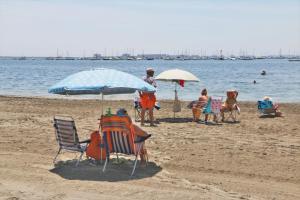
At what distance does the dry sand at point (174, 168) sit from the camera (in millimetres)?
7414

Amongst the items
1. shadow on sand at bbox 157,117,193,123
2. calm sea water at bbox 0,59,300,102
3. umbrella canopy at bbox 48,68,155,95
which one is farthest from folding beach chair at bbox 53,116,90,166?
calm sea water at bbox 0,59,300,102

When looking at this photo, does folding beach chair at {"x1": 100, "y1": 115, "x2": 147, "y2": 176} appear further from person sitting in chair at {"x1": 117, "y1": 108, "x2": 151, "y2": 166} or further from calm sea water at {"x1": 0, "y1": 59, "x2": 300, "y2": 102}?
calm sea water at {"x1": 0, "y1": 59, "x2": 300, "y2": 102}

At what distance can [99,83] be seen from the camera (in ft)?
28.4

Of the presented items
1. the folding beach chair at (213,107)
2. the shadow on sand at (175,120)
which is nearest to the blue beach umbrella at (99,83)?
the folding beach chair at (213,107)

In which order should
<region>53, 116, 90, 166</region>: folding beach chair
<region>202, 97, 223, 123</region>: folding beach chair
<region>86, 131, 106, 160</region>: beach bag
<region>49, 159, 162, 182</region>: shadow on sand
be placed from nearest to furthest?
<region>49, 159, 162, 182</region>: shadow on sand
<region>53, 116, 90, 166</region>: folding beach chair
<region>86, 131, 106, 160</region>: beach bag
<region>202, 97, 223, 123</region>: folding beach chair

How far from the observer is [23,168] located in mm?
8805

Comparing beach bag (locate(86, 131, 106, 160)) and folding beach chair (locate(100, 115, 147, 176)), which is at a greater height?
folding beach chair (locate(100, 115, 147, 176))

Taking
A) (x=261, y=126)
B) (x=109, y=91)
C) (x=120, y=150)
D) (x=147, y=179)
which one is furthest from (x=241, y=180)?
(x=261, y=126)

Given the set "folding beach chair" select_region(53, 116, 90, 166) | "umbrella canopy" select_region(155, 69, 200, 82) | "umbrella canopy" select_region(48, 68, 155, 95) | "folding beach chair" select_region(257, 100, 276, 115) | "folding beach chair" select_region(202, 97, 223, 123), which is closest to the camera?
"umbrella canopy" select_region(48, 68, 155, 95)

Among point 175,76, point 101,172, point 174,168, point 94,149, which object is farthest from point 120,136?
A: point 175,76

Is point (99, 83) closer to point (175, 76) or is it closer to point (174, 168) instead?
point (174, 168)

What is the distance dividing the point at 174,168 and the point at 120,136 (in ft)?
3.96

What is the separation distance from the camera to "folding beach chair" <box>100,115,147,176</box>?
8.37 metres

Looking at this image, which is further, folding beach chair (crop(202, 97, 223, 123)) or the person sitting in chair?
folding beach chair (crop(202, 97, 223, 123))
